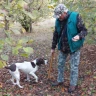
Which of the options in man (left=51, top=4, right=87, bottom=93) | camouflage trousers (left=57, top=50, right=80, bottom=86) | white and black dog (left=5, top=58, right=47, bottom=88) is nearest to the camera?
man (left=51, top=4, right=87, bottom=93)

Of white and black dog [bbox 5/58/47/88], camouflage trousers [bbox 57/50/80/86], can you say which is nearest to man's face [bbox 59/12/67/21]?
camouflage trousers [bbox 57/50/80/86]

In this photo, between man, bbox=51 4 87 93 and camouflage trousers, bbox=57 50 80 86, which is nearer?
man, bbox=51 4 87 93

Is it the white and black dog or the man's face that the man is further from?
the white and black dog

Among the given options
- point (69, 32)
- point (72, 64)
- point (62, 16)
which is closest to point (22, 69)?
point (72, 64)

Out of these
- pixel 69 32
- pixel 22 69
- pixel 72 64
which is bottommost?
pixel 22 69

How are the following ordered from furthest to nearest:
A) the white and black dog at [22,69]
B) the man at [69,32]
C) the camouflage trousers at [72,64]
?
the white and black dog at [22,69]
the camouflage trousers at [72,64]
the man at [69,32]

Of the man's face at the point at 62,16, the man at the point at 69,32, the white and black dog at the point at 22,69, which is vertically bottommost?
the white and black dog at the point at 22,69

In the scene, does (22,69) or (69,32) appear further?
(22,69)

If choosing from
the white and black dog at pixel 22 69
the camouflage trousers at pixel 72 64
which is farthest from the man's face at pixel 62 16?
the white and black dog at pixel 22 69

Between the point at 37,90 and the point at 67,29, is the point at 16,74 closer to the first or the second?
the point at 37,90

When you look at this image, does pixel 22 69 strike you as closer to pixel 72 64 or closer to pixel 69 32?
pixel 72 64

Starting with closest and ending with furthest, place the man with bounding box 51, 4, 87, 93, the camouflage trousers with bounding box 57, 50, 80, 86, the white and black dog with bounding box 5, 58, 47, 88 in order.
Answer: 1. the man with bounding box 51, 4, 87, 93
2. the camouflage trousers with bounding box 57, 50, 80, 86
3. the white and black dog with bounding box 5, 58, 47, 88

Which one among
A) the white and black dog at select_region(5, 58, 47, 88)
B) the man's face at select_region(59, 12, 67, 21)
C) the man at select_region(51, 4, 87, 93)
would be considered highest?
the man's face at select_region(59, 12, 67, 21)

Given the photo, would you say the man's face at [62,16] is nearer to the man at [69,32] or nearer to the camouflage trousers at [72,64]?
the man at [69,32]
